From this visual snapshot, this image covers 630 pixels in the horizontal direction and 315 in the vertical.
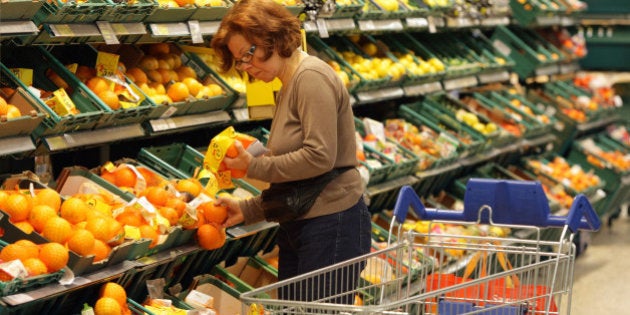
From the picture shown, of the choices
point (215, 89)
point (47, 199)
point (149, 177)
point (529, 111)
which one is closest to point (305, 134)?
point (47, 199)

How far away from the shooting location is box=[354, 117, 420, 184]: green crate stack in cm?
573

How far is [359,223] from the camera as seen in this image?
3533 mm

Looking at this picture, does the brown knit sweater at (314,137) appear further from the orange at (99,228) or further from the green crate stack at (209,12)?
the green crate stack at (209,12)

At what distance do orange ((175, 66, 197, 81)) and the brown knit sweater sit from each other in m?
1.39

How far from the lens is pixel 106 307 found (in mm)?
Result: 3324

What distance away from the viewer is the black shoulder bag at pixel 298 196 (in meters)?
3.44

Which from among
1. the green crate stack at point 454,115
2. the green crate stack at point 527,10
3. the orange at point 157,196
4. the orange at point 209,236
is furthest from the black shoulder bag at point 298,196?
the green crate stack at point 527,10

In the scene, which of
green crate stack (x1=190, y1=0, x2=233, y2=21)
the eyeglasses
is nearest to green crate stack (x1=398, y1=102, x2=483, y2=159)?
green crate stack (x1=190, y1=0, x2=233, y2=21)

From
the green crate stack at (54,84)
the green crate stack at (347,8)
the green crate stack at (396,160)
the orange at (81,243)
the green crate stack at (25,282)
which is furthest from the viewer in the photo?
the green crate stack at (396,160)

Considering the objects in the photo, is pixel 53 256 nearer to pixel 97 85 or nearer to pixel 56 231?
pixel 56 231

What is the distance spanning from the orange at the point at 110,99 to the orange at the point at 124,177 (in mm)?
266

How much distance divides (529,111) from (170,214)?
5.21 m

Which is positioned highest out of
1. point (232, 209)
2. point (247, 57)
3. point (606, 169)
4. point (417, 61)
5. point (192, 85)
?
point (417, 61)

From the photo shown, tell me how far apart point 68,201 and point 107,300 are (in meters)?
0.39
